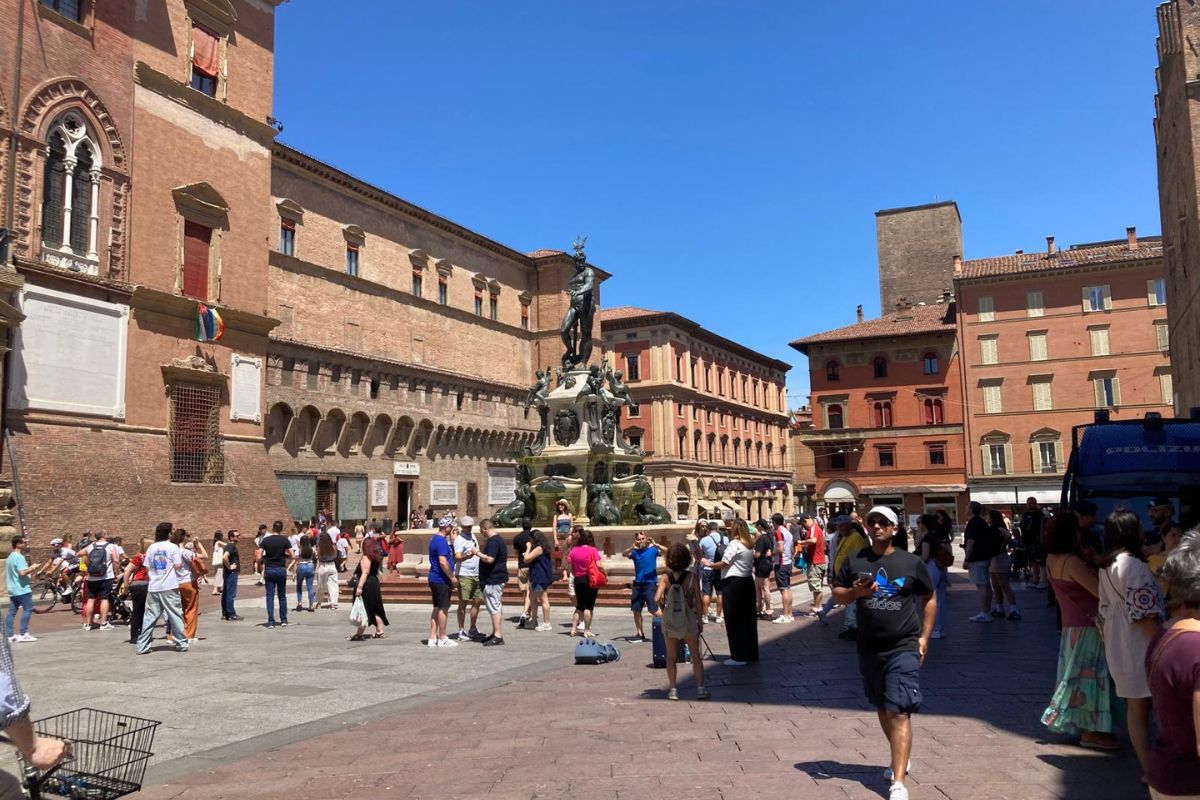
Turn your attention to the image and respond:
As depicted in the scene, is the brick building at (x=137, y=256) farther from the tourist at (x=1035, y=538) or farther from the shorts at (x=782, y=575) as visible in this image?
the tourist at (x=1035, y=538)

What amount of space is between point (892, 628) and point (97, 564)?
13480 mm

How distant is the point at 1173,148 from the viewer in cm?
2711

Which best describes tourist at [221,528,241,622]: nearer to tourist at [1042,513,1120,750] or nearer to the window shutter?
tourist at [1042,513,1120,750]

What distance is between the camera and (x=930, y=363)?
2110 inches

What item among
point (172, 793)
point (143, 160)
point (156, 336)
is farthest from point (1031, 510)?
point (143, 160)

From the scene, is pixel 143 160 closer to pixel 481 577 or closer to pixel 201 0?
pixel 201 0

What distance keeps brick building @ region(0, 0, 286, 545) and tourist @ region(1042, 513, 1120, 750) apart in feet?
73.5

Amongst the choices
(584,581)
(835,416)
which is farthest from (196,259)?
(835,416)

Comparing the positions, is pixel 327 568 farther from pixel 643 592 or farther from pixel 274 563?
pixel 643 592

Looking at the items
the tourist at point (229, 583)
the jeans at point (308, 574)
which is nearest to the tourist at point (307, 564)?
the jeans at point (308, 574)

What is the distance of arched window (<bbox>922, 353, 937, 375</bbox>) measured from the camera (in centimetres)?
5344

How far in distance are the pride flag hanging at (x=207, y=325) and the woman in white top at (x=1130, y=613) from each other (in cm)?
2690

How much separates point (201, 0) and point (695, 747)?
98.6 feet

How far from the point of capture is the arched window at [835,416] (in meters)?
55.7
